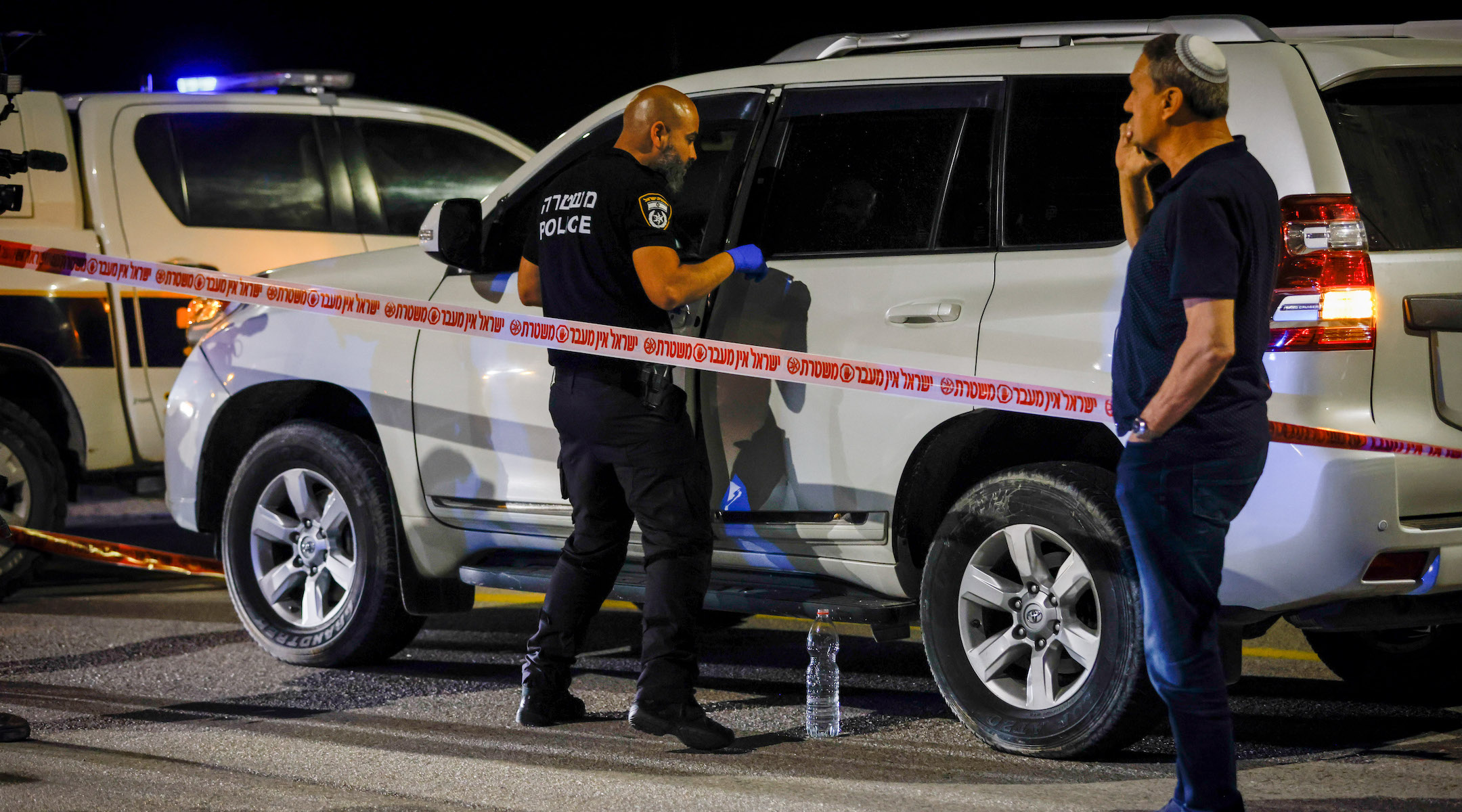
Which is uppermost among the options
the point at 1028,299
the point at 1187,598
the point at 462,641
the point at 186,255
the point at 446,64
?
the point at 446,64

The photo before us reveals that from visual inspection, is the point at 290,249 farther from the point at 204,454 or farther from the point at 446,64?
the point at 446,64

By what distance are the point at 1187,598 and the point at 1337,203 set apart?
46.2 inches

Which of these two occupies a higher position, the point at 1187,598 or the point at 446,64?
the point at 446,64

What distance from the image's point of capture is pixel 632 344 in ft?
16.2

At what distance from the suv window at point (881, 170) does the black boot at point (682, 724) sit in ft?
4.48

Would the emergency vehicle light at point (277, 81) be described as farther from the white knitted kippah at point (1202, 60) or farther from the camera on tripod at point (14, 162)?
the white knitted kippah at point (1202, 60)

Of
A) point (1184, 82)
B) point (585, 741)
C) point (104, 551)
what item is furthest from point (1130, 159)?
point (104, 551)

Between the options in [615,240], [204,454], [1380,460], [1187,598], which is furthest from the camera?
[204,454]

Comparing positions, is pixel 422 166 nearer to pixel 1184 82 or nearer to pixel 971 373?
pixel 971 373

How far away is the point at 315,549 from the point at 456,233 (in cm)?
142

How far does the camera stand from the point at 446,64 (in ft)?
54.6

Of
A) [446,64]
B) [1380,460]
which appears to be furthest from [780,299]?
[446,64]

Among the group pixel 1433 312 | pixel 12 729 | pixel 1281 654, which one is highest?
pixel 1433 312

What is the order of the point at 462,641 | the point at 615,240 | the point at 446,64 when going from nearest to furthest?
the point at 615,240 < the point at 462,641 < the point at 446,64
